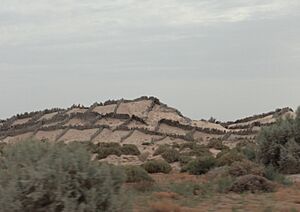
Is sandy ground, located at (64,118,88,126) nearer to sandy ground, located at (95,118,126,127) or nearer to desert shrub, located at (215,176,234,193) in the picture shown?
sandy ground, located at (95,118,126,127)

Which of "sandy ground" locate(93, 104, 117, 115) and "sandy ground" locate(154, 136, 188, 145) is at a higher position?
"sandy ground" locate(93, 104, 117, 115)

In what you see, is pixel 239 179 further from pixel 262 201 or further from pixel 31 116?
pixel 31 116

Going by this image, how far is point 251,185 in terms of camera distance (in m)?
17.9

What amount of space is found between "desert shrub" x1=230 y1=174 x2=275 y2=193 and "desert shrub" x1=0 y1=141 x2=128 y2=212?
7.97 metres

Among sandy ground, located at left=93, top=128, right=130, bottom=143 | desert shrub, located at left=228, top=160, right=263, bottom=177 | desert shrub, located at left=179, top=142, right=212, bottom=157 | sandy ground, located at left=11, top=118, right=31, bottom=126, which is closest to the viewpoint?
desert shrub, located at left=228, top=160, right=263, bottom=177

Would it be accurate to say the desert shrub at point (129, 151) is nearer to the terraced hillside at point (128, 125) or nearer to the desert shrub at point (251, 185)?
the terraced hillside at point (128, 125)

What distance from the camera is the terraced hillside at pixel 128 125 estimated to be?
5284 cm

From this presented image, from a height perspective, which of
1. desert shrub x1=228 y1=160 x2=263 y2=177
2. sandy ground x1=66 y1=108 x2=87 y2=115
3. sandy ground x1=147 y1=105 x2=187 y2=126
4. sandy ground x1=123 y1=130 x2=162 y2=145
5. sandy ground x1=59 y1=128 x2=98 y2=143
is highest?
sandy ground x1=66 y1=108 x2=87 y2=115

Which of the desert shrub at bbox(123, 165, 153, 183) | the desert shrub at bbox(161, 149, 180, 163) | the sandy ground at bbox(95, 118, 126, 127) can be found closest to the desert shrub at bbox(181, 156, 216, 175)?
the desert shrub at bbox(123, 165, 153, 183)

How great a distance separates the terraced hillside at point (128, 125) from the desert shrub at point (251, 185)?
2621cm

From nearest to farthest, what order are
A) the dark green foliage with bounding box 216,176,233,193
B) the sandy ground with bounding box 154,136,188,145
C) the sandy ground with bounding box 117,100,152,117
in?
the dark green foliage with bounding box 216,176,233,193
the sandy ground with bounding box 154,136,188,145
the sandy ground with bounding box 117,100,152,117

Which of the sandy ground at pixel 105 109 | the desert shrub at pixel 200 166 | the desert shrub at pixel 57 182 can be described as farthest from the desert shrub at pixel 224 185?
the sandy ground at pixel 105 109

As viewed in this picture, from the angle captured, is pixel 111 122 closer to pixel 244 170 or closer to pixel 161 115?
pixel 161 115

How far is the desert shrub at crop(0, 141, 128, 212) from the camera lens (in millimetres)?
9492
